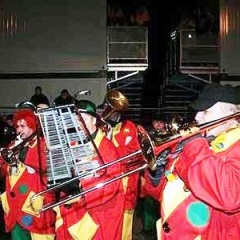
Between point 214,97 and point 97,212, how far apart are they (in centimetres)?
144

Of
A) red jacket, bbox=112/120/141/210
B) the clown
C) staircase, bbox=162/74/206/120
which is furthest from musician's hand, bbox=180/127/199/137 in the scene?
staircase, bbox=162/74/206/120

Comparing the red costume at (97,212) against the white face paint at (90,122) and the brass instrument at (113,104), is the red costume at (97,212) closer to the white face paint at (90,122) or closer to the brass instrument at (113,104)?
the white face paint at (90,122)

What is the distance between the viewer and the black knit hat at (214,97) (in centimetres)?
294

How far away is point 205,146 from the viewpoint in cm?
250

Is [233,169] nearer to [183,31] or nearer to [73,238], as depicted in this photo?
[73,238]

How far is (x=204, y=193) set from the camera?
246cm

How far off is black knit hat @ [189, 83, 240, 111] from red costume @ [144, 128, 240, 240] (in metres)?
0.28

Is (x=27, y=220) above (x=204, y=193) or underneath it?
underneath

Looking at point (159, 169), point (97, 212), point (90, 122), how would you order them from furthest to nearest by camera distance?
point (90, 122), point (97, 212), point (159, 169)

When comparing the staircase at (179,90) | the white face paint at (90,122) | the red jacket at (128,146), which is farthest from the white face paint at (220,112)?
the staircase at (179,90)

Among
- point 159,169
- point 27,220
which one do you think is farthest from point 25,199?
point 159,169

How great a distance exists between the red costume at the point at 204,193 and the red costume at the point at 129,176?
789mm

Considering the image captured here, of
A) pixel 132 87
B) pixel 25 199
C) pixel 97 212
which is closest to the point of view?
pixel 97 212

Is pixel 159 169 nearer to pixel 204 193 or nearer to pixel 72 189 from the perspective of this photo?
pixel 72 189
